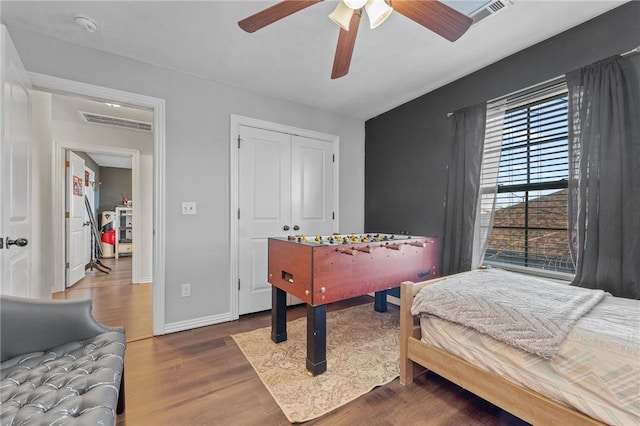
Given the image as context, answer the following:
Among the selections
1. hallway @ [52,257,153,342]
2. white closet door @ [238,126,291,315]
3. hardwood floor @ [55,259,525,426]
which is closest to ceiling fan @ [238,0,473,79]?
white closet door @ [238,126,291,315]

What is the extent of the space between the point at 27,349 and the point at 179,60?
226 centimetres

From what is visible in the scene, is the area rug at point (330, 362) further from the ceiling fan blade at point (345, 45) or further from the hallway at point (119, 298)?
the ceiling fan blade at point (345, 45)

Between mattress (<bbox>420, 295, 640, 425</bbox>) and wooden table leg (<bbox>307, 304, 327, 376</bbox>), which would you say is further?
wooden table leg (<bbox>307, 304, 327, 376</bbox>)

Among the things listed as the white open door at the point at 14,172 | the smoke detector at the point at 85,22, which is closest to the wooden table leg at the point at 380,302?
the white open door at the point at 14,172

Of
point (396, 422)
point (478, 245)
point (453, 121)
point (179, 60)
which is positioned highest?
point (179, 60)

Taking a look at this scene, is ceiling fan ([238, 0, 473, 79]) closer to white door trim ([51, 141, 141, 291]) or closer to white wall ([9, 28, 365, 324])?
white wall ([9, 28, 365, 324])

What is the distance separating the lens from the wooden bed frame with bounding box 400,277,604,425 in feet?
3.61

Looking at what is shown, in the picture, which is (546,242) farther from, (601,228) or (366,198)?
(366,198)

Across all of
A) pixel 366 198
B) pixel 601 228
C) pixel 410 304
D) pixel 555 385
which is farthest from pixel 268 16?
pixel 366 198

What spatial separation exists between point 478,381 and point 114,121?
15.4 ft

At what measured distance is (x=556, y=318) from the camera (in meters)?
1.17

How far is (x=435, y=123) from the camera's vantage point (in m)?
2.86

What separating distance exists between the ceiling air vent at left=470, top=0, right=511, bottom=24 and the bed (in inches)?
68.3

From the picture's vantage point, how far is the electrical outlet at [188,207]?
2539 millimetres
